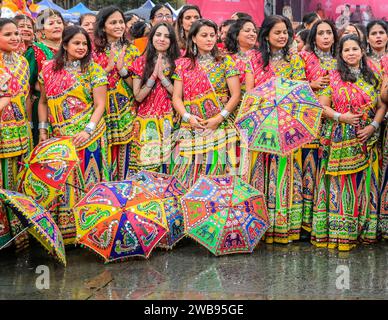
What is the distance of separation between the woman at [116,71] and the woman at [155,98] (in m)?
0.09

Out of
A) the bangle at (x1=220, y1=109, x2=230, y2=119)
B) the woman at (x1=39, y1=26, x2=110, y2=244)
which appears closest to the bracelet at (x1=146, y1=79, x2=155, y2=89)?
the woman at (x1=39, y1=26, x2=110, y2=244)

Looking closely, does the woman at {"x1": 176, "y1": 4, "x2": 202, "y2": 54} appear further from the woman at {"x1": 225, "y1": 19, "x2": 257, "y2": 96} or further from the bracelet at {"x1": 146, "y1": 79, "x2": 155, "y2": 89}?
the bracelet at {"x1": 146, "y1": 79, "x2": 155, "y2": 89}

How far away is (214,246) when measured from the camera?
532 cm

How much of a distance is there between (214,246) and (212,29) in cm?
185

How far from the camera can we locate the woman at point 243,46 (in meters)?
5.85

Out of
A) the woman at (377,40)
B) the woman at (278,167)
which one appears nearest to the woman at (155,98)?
the woman at (278,167)

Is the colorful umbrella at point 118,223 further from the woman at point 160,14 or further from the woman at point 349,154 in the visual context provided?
the woman at point 160,14

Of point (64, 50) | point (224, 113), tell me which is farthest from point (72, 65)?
point (224, 113)

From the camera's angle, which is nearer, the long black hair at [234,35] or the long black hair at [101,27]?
the long black hair at [101,27]

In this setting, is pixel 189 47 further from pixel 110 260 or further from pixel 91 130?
pixel 110 260

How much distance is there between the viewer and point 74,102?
18.6 ft

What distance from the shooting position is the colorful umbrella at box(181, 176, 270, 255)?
17.4ft

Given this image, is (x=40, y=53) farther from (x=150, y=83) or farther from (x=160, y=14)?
(x=160, y=14)

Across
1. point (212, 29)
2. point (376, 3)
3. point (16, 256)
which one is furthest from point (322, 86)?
point (376, 3)
